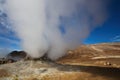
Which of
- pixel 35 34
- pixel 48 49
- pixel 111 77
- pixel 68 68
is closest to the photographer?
pixel 111 77

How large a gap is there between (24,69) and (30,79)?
298 centimetres

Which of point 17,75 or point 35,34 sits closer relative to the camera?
point 17,75

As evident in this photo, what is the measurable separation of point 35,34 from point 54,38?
497 cm

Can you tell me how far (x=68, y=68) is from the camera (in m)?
17.6

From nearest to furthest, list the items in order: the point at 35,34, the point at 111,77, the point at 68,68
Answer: the point at 111,77, the point at 68,68, the point at 35,34

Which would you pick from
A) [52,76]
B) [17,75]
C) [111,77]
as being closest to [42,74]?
[52,76]

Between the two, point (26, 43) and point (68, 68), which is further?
point (26, 43)

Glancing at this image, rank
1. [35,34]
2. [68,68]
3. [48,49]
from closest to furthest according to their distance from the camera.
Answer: [68,68], [35,34], [48,49]

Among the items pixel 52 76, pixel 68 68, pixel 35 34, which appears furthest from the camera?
pixel 35 34

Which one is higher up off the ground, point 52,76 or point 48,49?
point 48,49

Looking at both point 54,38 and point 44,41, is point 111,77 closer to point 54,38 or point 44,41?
point 44,41

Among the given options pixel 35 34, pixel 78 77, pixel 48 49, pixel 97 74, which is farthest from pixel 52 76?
pixel 48 49

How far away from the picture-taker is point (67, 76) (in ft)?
50.3

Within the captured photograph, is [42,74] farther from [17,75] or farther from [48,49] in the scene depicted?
[48,49]
